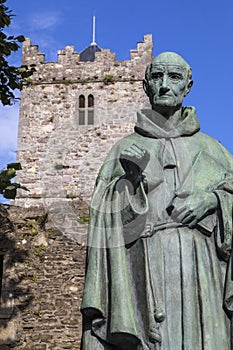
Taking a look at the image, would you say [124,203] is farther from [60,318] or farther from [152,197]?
[60,318]

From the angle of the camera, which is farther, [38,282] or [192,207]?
[38,282]

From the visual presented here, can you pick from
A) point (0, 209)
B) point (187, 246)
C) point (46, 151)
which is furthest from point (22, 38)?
point (46, 151)

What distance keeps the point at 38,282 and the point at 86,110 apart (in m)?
18.8

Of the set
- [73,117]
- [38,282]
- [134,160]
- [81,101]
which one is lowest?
[134,160]

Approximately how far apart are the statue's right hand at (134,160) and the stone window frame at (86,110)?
2926 centimetres

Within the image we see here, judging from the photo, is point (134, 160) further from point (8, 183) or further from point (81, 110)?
point (81, 110)

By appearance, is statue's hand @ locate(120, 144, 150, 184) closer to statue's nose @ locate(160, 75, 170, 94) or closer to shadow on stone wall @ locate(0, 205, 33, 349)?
statue's nose @ locate(160, 75, 170, 94)

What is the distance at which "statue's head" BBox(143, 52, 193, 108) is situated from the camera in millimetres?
3377

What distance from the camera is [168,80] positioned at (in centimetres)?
338

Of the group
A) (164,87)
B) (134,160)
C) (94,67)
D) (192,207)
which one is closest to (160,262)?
(192,207)

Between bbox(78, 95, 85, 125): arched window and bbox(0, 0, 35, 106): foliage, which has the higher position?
bbox(78, 95, 85, 125): arched window

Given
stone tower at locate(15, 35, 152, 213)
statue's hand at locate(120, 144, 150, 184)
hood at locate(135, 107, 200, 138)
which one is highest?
stone tower at locate(15, 35, 152, 213)

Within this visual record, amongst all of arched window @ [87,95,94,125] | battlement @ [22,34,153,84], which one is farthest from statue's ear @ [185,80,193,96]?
battlement @ [22,34,153,84]

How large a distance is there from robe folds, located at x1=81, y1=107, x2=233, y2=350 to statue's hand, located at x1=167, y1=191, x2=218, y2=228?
0.07 ft
